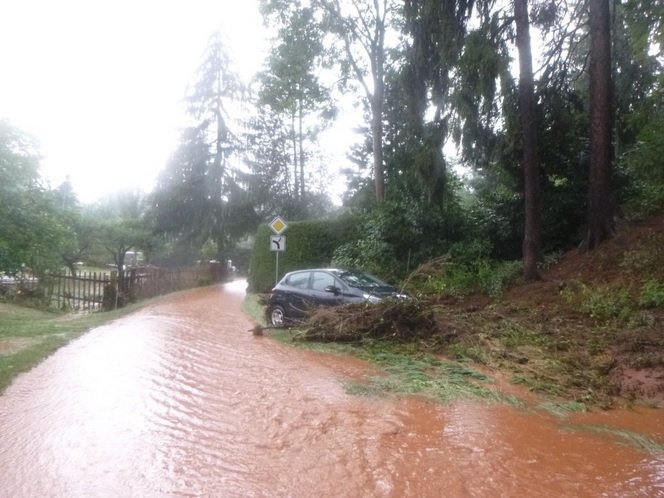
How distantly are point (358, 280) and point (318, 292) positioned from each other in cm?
91

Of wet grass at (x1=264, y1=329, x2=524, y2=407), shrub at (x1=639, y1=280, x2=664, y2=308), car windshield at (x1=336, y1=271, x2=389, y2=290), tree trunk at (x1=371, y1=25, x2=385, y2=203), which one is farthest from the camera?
tree trunk at (x1=371, y1=25, x2=385, y2=203)

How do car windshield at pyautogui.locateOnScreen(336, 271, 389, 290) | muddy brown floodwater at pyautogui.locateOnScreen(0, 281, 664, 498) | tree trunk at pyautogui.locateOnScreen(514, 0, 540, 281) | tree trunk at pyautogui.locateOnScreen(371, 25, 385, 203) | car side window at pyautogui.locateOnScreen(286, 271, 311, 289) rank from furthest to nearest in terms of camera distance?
tree trunk at pyautogui.locateOnScreen(371, 25, 385, 203) → tree trunk at pyautogui.locateOnScreen(514, 0, 540, 281) → car side window at pyautogui.locateOnScreen(286, 271, 311, 289) → car windshield at pyautogui.locateOnScreen(336, 271, 389, 290) → muddy brown floodwater at pyautogui.locateOnScreen(0, 281, 664, 498)

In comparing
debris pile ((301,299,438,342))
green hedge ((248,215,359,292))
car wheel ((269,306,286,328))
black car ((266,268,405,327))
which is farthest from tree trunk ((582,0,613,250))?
green hedge ((248,215,359,292))

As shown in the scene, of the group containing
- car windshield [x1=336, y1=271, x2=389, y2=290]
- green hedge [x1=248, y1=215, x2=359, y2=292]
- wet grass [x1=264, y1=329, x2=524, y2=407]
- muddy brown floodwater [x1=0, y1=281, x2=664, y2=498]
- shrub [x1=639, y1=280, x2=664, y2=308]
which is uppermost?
green hedge [x1=248, y1=215, x2=359, y2=292]

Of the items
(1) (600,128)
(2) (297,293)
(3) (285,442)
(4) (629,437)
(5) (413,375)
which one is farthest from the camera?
(1) (600,128)

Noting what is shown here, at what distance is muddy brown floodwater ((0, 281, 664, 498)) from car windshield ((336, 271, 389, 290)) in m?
3.40

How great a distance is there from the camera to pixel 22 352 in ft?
29.1

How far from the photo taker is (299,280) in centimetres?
1215

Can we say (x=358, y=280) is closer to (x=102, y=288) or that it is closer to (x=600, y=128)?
(x=600, y=128)

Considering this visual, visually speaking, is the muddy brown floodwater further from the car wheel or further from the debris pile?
the car wheel

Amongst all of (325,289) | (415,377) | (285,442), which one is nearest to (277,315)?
(325,289)

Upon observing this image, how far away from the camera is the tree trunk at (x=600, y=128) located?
12.5m

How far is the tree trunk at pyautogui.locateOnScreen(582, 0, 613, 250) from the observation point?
12.5 m

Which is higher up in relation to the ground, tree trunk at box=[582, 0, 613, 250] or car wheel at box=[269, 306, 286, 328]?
tree trunk at box=[582, 0, 613, 250]
